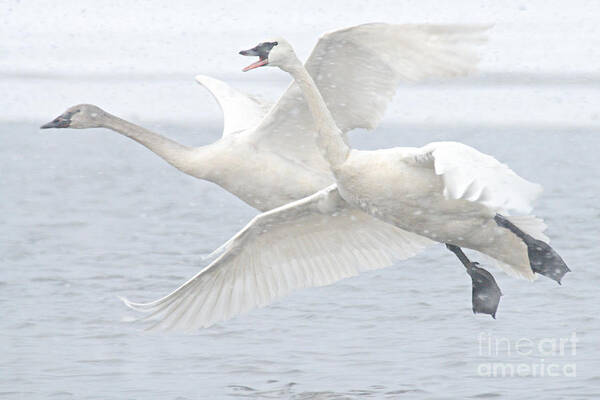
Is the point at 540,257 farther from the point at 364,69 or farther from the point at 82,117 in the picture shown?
the point at 82,117

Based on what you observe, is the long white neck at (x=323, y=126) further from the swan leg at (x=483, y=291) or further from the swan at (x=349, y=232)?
the swan leg at (x=483, y=291)

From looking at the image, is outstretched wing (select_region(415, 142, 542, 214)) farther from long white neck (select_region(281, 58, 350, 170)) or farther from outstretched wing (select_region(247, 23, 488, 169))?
outstretched wing (select_region(247, 23, 488, 169))

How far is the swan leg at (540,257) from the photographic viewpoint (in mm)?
7262

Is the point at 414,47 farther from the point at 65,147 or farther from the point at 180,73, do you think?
the point at 180,73

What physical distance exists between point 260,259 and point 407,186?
4.45 feet

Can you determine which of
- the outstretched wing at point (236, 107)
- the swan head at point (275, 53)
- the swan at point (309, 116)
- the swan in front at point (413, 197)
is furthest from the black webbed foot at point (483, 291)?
the outstretched wing at point (236, 107)

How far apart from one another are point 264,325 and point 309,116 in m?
1.39

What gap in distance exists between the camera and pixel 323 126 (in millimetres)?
7000

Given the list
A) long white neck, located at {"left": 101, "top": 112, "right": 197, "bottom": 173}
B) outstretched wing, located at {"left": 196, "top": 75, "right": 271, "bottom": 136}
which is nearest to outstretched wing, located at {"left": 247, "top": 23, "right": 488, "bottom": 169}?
long white neck, located at {"left": 101, "top": 112, "right": 197, "bottom": 173}

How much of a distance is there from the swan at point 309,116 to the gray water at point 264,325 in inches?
38.0

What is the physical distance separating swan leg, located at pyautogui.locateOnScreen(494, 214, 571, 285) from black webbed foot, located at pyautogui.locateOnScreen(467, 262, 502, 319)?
1.62 ft

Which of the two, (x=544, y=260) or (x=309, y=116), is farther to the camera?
(x=309, y=116)

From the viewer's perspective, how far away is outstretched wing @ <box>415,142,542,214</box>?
5.32 meters

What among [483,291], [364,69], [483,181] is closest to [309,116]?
[364,69]
